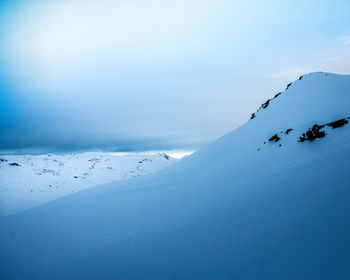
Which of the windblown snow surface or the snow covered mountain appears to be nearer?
the windblown snow surface

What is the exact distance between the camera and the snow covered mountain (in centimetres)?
1875

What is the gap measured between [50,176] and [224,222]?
86.7 feet

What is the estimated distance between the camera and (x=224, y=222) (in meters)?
4.03

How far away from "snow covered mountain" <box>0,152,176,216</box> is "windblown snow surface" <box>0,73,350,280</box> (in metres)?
13.6

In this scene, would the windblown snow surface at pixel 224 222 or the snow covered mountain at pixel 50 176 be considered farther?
the snow covered mountain at pixel 50 176

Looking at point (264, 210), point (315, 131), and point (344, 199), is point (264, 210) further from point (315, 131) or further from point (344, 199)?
point (315, 131)

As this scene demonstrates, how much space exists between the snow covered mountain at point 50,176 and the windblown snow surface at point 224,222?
13567 mm

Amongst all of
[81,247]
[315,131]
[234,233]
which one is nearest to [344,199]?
[234,233]

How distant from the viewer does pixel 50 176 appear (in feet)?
81.4

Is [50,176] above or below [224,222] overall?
above

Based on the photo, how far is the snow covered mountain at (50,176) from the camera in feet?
61.5

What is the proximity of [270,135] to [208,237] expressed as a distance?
5844mm

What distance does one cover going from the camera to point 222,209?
4.59 meters

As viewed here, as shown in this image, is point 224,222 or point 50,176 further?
point 50,176
